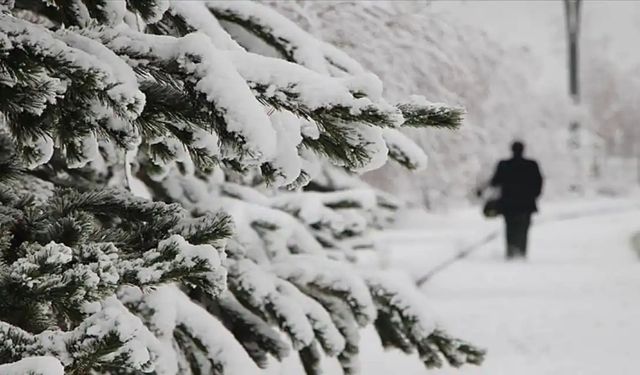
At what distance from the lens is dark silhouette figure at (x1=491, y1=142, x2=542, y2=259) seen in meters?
9.75

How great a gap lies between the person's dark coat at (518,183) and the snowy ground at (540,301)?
77cm

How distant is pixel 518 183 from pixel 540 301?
328 centimetres

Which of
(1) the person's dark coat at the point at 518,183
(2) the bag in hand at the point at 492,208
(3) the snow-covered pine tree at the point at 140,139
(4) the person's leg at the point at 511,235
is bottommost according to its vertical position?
(4) the person's leg at the point at 511,235

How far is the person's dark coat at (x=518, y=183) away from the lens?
9.75 metres

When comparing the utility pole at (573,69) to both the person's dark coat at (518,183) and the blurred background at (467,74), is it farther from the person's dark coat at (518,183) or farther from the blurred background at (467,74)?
the person's dark coat at (518,183)

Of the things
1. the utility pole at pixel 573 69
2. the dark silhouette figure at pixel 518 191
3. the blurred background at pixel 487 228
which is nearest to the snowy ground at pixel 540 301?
the blurred background at pixel 487 228

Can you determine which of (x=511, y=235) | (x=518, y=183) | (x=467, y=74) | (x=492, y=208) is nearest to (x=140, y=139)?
(x=467, y=74)

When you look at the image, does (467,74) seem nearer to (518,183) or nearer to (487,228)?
(518,183)

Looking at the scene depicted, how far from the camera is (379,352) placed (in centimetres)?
442

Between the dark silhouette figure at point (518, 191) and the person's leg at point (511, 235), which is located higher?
the dark silhouette figure at point (518, 191)

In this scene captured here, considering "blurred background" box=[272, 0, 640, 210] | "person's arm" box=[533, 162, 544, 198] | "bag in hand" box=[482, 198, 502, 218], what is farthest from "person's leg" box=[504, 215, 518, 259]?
"blurred background" box=[272, 0, 640, 210]

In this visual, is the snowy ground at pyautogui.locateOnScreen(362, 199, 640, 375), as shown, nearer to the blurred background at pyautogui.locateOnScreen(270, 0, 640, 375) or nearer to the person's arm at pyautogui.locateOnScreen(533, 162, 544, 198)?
the blurred background at pyautogui.locateOnScreen(270, 0, 640, 375)

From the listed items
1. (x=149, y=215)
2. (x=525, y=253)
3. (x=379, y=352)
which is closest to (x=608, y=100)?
(x=525, y=253)

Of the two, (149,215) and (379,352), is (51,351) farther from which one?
(379,352)
